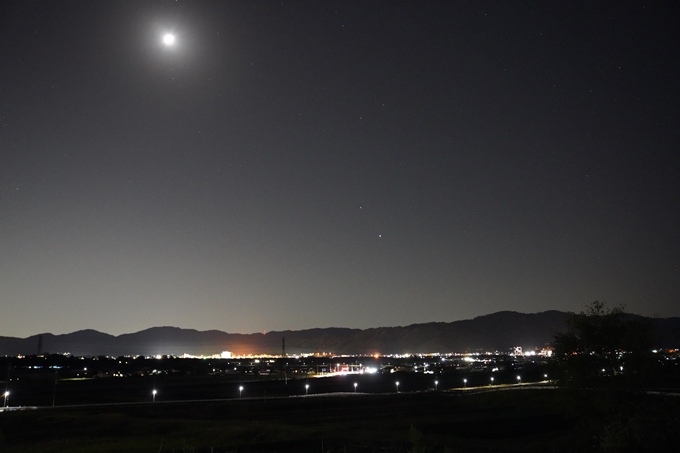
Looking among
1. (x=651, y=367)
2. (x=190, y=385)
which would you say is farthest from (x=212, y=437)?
(x=190, y=385)

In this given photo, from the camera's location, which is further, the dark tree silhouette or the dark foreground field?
the dark tree silhouette

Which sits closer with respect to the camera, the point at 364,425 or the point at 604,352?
the point at 604,352

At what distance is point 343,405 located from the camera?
223ft

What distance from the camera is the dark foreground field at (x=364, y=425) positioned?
3334 cm

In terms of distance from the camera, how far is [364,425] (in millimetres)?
49750

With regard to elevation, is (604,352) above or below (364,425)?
above

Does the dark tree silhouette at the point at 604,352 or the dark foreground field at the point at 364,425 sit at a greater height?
the dark tree silhouette at the point at 604,352

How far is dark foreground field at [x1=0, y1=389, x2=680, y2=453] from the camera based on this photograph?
3334 cm

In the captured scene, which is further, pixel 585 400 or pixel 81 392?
Result: pixel 81 392

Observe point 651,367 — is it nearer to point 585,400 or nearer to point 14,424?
point 585,400

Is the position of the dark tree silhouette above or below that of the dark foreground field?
above

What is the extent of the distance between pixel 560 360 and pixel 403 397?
37106 millimetres

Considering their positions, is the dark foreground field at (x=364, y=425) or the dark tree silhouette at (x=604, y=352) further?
the dark tree silhouette at (x=604, y=352)

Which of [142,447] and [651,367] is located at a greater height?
[651,367]
